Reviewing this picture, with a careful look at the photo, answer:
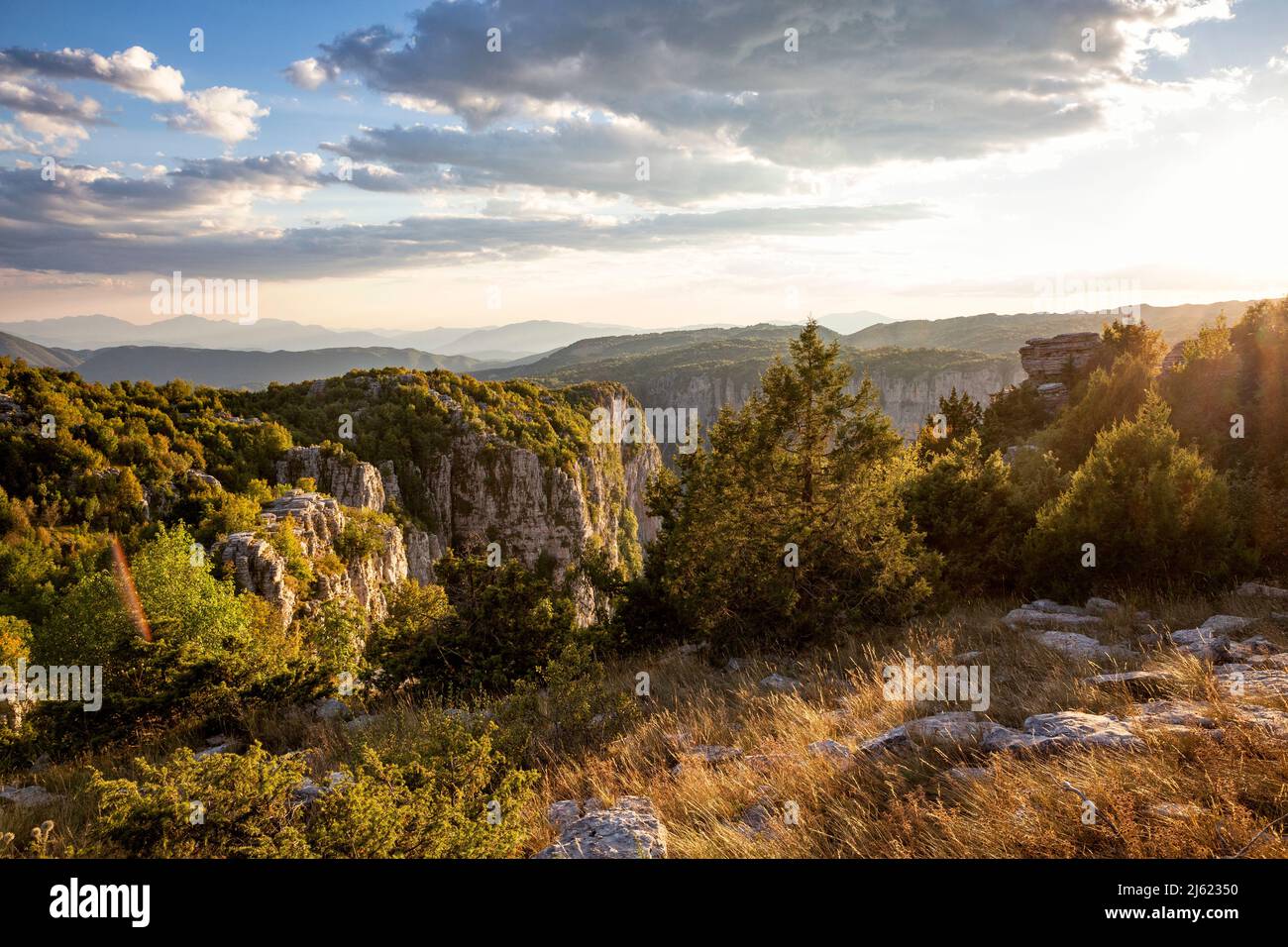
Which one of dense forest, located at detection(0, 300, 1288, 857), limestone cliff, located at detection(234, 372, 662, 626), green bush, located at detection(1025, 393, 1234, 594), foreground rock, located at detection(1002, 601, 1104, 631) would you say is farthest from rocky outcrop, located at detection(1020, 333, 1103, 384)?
foreground rock, located at detection(1002, 601, 1104, 631)

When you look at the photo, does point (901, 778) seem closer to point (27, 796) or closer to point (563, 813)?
point (563, 813)

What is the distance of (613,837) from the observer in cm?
435

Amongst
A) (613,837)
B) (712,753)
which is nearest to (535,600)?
(712,753)

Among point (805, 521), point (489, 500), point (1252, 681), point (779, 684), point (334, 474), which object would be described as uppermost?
point (805, 521)

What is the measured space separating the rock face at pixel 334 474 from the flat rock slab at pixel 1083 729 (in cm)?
3711

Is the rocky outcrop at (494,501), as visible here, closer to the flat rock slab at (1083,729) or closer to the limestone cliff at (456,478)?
the limestone cliff at (456,478)

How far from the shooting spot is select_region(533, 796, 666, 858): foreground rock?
165 inches

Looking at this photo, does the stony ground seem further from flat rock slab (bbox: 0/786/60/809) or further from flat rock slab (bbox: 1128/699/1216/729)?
flat rock slab (bbox: 0/786/60/809)

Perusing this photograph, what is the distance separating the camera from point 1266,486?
48.6 ft

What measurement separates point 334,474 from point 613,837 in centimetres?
3914

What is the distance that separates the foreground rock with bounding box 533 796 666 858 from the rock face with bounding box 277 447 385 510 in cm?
3598

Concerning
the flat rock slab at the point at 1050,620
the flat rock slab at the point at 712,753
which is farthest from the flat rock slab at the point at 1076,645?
the flat rock slab at the point at 712,753
